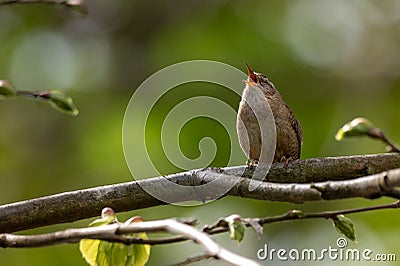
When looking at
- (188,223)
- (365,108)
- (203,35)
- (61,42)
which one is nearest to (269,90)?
(188,223)

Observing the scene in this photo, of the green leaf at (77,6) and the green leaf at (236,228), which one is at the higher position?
the green leaf at (77,6)

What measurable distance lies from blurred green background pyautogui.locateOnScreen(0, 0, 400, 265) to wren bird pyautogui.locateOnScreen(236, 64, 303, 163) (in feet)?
6.50

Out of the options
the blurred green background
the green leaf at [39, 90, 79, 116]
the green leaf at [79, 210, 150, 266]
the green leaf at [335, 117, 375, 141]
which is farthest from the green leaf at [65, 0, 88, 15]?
the blurred green background

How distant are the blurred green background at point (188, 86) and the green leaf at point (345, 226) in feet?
13.0

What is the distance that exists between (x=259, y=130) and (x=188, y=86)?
160 inches

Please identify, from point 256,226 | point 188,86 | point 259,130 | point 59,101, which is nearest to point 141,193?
point 59,101

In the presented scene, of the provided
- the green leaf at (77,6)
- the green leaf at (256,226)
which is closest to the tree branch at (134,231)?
the green leaf at (256,226)

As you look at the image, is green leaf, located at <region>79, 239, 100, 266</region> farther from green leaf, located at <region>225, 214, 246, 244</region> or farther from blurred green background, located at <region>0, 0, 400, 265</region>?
blurred green background, located at <region>0, 0, 400, 265</region>

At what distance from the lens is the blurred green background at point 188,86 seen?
664 cm

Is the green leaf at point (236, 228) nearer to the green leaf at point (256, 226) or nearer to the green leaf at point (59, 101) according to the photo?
the green leaf at point (256, 226)

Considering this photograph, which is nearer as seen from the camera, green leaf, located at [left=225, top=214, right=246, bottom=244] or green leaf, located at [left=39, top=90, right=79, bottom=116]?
green leaf, located at [left=225, top=214, right=246, bottom=244]

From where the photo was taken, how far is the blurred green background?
6.64 meters

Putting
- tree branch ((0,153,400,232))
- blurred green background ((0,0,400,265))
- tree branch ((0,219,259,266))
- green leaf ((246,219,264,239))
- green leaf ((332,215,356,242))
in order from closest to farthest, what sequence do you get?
tree branch ((0,219,259,266))
green leaf ((246,219,264,239))
green leaf ((332,215,356,242))
tree branch ((0,153,400,232))
blurred green background ((0,0,400,265))

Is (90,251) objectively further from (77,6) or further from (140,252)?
(77,6)
